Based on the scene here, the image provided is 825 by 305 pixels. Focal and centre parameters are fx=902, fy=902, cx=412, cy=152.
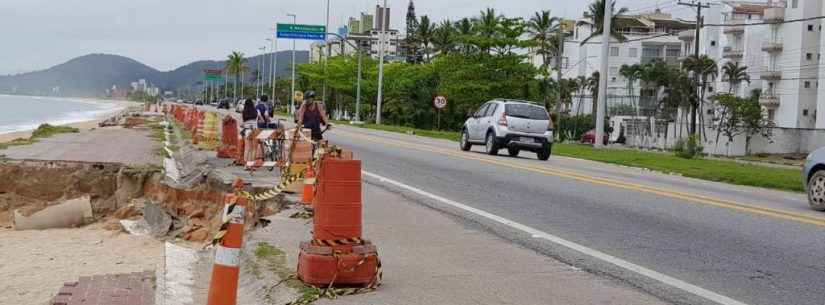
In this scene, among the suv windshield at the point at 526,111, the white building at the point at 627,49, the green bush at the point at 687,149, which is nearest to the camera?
the suv windshield at the point at 526,111

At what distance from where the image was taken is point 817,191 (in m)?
13.2

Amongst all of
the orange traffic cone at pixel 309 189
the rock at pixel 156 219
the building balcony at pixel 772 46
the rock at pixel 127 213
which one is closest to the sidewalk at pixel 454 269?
the orange traffic cone at pixel 309 189

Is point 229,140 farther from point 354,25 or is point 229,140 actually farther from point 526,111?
point 354,25

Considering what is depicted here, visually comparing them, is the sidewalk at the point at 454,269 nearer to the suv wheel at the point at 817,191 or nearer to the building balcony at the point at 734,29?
the suv wheel at the point at 817,191

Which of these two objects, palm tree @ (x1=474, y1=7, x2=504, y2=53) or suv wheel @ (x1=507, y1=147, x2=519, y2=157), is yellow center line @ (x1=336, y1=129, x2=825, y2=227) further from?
palm tree @ (x1=474, y1=7, x2=504, y2=53)

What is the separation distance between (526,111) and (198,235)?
14.0m

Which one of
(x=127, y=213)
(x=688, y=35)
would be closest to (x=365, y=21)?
(x=688, y=35)

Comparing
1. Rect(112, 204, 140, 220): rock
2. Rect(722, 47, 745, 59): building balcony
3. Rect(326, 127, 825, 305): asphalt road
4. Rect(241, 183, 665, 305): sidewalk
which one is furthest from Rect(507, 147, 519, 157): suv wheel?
Rect(722, 47, 745, 59): building balcony

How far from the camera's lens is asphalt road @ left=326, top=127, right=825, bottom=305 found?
288 inches

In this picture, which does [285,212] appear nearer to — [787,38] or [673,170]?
[673,170]

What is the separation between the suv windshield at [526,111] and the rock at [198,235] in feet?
43.7

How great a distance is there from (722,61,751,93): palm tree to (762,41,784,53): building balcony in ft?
9.89

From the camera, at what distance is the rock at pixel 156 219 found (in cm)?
1363

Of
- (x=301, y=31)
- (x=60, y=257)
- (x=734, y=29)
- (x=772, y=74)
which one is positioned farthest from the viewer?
(x=734, y=29)
